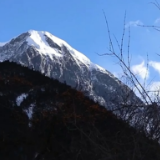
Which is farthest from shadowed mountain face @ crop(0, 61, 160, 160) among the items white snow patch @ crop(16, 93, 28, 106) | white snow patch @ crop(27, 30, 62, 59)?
white snow patch @ crop(27, 30, 62, 59)

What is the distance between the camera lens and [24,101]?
1524cm

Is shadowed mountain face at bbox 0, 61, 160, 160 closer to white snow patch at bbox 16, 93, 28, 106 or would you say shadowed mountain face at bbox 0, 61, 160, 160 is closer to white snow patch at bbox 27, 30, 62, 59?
white snow patch at bbox 16, 93, 28, 106

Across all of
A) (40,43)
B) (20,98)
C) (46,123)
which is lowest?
(46,123)

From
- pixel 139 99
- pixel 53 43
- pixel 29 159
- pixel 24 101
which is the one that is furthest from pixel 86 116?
pixel 53 43

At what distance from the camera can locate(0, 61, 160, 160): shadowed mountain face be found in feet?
8.02

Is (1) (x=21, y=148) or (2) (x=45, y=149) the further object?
(1) (x=21, y=148)

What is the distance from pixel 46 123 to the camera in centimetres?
1189

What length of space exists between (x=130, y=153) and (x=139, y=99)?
374 millimetres

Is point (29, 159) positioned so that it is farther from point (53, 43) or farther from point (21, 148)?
point (53, 43)

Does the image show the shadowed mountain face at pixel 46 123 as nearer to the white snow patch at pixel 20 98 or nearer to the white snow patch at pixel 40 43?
the white snow patch at pixel 20 98

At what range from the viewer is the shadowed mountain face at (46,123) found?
2443 millimetres

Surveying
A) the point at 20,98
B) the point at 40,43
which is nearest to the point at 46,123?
the point at 20,98

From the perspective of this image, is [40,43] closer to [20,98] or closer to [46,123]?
[20,98]

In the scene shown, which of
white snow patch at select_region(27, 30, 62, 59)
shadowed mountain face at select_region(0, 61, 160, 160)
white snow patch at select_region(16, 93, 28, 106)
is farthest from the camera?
white snow patch at select_region(27, 30, 62, 59)
